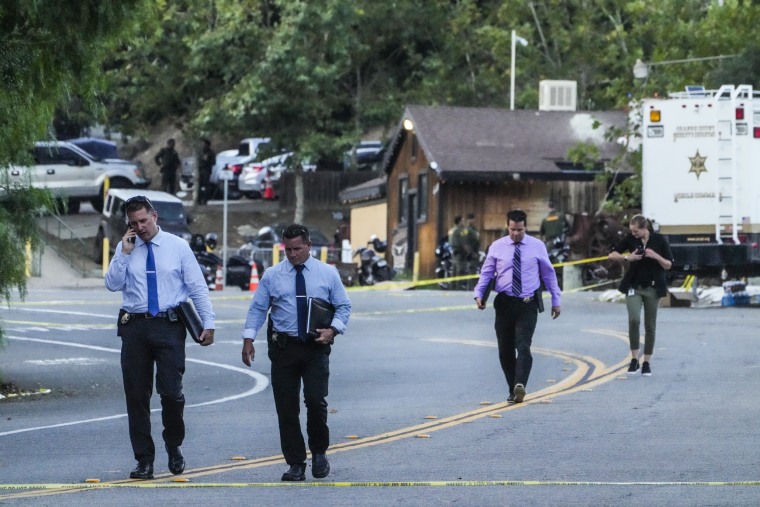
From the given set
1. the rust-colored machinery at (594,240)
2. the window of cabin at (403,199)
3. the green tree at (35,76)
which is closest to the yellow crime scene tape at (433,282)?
the rust-colored machinery at (594,240)

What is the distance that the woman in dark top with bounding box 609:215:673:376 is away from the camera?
62.6ft

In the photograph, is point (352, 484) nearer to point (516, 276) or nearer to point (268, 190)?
point (516, 276)

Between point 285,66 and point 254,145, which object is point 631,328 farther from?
point 254,145

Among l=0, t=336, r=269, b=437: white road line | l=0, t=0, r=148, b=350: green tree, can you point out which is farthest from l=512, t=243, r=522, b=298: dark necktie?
l=0, t=0, r=148, b=350: green tree

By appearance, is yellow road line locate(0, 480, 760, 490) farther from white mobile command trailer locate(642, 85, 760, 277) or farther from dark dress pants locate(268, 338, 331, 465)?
white mobile command trailer locate(642, 85, 760, 277)

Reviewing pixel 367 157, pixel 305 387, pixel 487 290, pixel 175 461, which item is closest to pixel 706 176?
pixel 487 290

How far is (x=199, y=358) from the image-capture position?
939 inches

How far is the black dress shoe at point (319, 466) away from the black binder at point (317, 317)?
2.58ft

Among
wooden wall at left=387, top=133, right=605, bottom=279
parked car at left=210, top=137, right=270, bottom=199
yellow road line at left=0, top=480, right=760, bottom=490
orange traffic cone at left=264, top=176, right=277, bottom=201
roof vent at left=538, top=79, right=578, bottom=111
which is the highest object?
roof vent at left=538, top=79, right=578, bottom=111

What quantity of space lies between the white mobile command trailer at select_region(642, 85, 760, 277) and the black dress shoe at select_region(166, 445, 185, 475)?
62.7 feet

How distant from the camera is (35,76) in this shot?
17.4 meters

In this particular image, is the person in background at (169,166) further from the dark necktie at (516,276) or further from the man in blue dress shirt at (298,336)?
the man in blue dress shirt at (298,336)

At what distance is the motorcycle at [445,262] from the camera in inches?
1678

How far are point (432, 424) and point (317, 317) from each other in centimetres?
348
